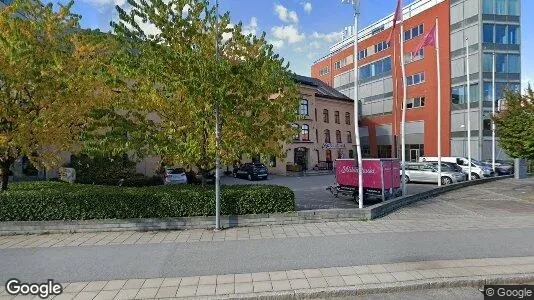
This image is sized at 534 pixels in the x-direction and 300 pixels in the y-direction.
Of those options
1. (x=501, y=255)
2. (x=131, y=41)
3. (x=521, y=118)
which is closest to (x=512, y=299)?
(x=501, y=255)

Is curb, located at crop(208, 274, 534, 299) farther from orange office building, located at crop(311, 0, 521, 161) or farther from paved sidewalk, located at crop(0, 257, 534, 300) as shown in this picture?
orange office building, located at crop(311, 0, 521, 161)

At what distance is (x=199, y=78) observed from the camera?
28.3 feet

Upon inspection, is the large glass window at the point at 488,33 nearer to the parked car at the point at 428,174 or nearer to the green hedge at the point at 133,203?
the parked car at the point at 428,174

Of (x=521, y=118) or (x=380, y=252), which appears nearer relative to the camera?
(x=380, y=252)

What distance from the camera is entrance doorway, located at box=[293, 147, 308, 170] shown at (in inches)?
1552

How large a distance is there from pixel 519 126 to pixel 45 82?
19.0 meters

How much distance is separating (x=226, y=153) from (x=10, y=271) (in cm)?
538

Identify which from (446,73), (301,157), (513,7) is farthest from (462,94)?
(301,157)

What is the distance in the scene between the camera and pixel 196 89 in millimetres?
8648

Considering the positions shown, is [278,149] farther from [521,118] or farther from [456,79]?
[456,79]

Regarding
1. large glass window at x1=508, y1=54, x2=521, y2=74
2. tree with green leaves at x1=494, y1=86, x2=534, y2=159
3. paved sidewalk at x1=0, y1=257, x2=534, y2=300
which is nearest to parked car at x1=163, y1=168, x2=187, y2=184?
paved sidewalk at x1=0, y1=257, x2=534, y2=300

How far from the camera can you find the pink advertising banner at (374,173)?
12766mm

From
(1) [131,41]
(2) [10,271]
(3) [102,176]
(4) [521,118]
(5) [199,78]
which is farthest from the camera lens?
(3) [102,176]

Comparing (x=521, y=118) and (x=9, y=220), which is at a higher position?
(x=521, y=118)
